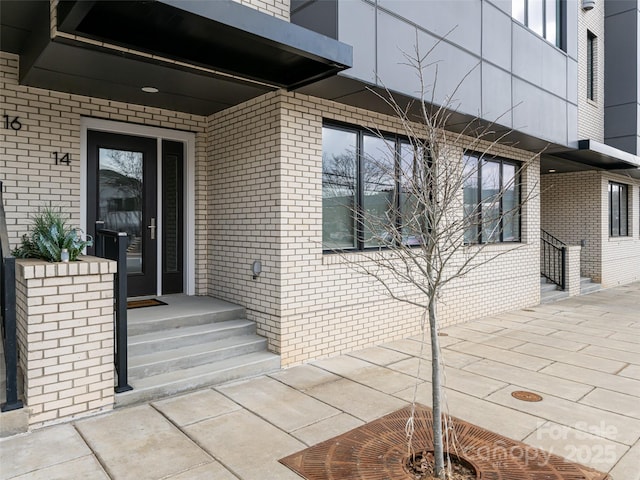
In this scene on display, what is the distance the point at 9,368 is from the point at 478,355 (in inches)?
186

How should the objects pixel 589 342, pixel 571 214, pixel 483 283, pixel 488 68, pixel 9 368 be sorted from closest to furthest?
pixel 9 368 < pixel 589 342 < pixel 488 68 < pixel 483 283 < pixel 571 214

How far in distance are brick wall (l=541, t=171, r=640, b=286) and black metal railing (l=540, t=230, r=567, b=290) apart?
34.6 inches

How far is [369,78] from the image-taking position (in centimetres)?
479

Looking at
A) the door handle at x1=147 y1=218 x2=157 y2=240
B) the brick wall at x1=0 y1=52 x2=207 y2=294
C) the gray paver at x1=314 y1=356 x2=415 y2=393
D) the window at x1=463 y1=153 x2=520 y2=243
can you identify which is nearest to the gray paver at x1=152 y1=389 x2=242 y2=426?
the gray paver at x1=314 y1=356 x2=415 y2=393

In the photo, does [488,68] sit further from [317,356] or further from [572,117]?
[317,356]

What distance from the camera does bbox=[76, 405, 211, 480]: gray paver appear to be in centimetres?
287

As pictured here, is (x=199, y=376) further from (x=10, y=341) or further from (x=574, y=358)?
(x=574, y=358)

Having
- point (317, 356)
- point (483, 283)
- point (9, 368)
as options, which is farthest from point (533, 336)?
point (9, 368)

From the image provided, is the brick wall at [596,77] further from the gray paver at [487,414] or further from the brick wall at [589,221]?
the gray paver at [487,414]

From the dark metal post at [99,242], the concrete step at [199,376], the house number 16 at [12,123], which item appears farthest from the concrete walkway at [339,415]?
the house number 16 at [12,123]

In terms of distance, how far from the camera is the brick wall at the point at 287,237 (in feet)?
16.3

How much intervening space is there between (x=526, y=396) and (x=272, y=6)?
4.66 meters

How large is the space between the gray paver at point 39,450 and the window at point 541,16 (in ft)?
26.1

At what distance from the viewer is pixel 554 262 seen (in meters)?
11.1
